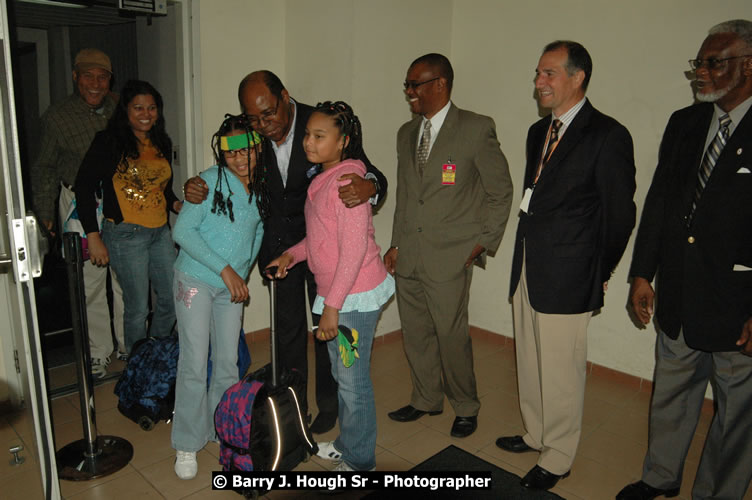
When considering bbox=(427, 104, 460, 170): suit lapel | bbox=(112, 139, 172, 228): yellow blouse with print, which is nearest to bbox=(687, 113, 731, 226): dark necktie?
bbox=(427, 104, 460, 170): suit lapel

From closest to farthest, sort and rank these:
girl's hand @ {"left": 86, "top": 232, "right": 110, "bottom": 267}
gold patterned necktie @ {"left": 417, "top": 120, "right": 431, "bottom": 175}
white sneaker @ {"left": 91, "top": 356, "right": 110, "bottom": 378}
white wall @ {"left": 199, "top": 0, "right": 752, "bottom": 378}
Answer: gold patterned necktie @ {"left": 417, "top": 120, "right": 431, "bottom": 175}, girl's hand @ {"left": 86, "top": 232, "right": 110, "bottom": 267}, white wall @ {"left": 199, "top": 0, "right": 752, "bottom": 378}, white sneaker @ {"left": 91, "top": 356, "right": 110, "bottom": 378}

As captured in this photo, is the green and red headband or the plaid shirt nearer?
the green and red headband

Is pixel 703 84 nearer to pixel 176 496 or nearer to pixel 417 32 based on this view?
pixel 417 32

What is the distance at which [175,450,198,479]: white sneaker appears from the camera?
7.72 ft

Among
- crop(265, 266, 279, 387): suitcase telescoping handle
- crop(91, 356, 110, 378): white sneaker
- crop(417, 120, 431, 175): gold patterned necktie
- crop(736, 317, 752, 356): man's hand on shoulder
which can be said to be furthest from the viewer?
crop(91, 356, 110, 378): white sneaker

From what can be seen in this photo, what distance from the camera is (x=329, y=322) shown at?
2.00 metres

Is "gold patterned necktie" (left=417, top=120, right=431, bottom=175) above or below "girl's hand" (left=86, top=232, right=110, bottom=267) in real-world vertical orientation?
A: above

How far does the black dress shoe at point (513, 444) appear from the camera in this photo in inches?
104

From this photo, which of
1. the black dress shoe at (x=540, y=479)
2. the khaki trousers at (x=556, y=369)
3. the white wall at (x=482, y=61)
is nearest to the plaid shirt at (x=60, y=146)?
the white wall at (x=482, y=61)

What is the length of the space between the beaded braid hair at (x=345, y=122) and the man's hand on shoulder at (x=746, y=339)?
5.19 feet

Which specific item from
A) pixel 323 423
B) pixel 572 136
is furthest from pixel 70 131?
pixel 572 136

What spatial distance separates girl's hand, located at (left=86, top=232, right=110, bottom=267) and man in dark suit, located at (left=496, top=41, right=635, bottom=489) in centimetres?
219

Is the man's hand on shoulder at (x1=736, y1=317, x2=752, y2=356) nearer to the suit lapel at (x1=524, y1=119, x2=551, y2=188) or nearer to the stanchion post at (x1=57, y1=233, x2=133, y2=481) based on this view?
the suit lapel at (x1=524, y1=119, x2=551, y2=188)

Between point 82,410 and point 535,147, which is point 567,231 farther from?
point 82,410
